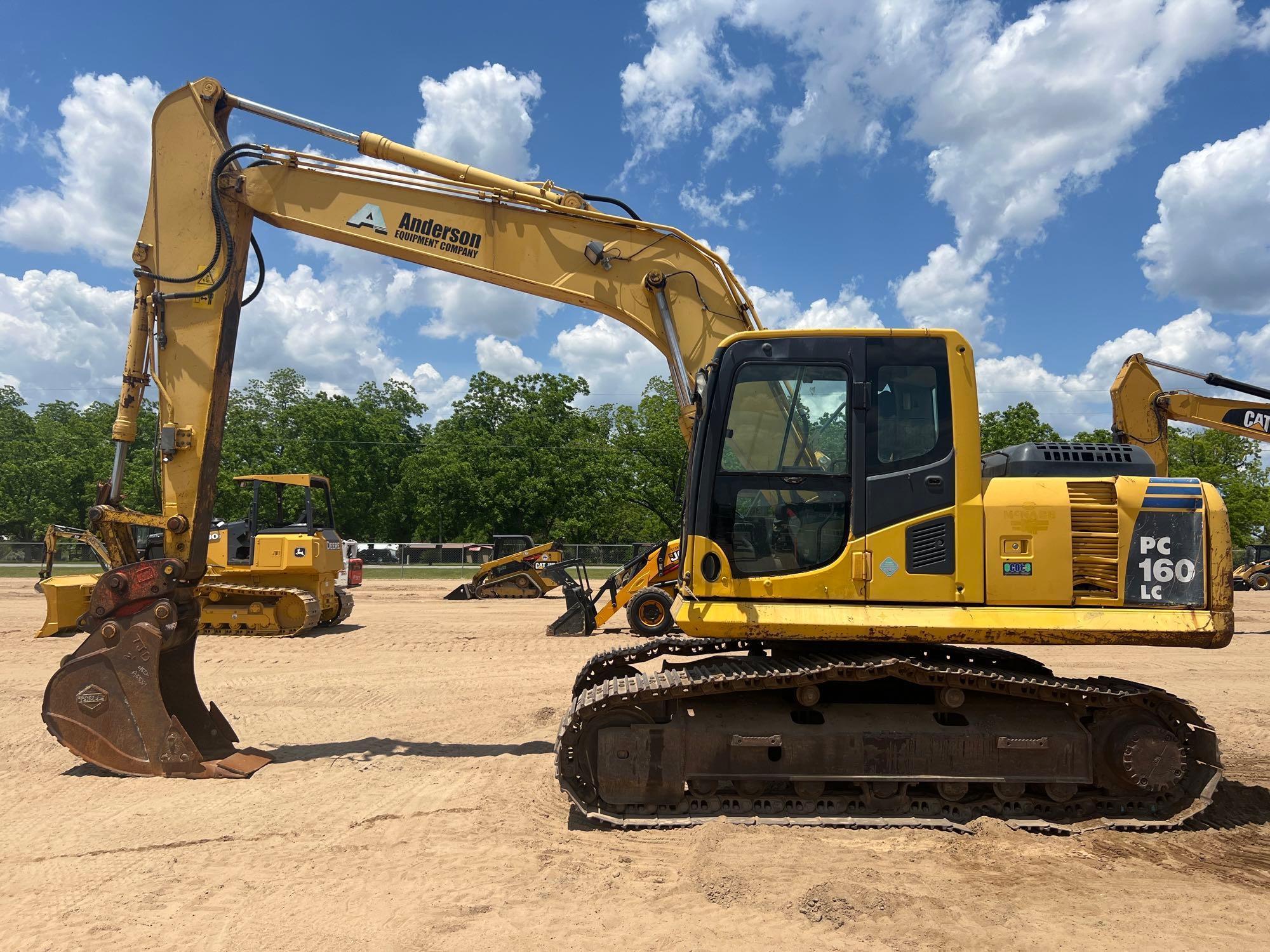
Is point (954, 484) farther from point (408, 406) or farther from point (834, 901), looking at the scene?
point (408, 406)

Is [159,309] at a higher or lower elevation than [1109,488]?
higher

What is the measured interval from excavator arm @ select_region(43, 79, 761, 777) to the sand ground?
1177 millimetres

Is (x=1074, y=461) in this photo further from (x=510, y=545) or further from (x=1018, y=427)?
(x=1018, y=427)

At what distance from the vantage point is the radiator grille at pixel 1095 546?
4.90 meters

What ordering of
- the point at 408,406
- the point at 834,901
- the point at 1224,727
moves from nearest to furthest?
the point at 834,901 < the point at 1224,727 < the point at 408,406

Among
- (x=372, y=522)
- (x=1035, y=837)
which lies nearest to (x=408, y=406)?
(x=372, y=522)

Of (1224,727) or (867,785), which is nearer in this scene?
(867,785)

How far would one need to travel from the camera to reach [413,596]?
76.0 feet

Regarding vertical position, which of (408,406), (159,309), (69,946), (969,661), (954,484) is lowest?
(69,946)

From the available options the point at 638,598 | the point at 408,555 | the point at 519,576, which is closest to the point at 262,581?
the point at 638,598

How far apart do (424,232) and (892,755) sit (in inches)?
213

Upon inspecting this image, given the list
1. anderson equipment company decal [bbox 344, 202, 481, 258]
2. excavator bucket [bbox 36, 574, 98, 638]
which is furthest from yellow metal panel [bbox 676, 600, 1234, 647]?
excavator bucket [bbox 36, 574, 98, 638]

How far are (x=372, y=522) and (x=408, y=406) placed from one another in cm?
1814

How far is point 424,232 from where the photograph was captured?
686 centimetres
